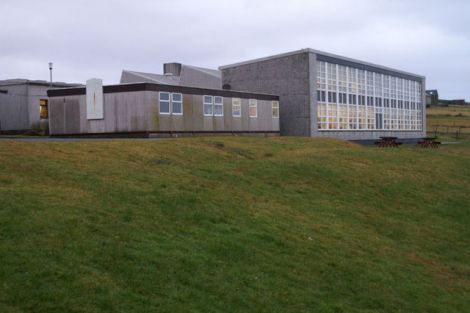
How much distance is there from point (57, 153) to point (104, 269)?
9.39m

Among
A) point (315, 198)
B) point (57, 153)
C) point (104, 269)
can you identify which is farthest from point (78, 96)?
point (104, 269)

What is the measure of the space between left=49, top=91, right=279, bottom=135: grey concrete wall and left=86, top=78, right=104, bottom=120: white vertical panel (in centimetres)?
28

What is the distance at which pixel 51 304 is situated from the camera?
26.7 ft

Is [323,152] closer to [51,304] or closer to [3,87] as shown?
[51,304]

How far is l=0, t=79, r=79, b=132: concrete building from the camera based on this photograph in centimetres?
5006

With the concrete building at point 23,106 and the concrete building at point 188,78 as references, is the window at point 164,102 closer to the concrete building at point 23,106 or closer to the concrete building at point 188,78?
the concrete building at point 23,106

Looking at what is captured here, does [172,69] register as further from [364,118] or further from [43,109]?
[364,118]

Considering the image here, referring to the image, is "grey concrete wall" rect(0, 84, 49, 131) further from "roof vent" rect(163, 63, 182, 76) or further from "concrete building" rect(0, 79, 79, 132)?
"roof vent" rect(163, 63, 182, 76)

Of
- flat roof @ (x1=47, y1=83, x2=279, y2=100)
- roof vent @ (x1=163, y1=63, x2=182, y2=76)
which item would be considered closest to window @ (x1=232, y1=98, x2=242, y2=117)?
flat roof @ (x1=47, y1=83, x2=279, y2=100)

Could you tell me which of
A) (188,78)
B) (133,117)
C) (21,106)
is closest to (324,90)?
(188,78)

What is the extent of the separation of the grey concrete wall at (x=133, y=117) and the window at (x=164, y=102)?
12.0 inches

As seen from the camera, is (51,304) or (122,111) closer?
(51,304)

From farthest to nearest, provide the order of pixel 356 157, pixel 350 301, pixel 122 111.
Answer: pixel 122 111, pixel 356 157, pixel 350 301

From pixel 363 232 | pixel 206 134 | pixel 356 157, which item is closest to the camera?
pixel 363 232
